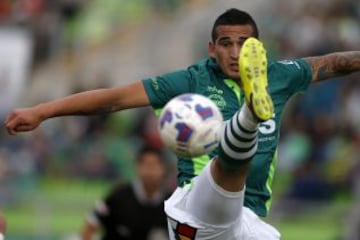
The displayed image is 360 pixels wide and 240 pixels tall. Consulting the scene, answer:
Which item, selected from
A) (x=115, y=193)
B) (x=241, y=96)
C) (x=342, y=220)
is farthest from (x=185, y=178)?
(x=342, y=220)

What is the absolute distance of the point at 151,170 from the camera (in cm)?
1209

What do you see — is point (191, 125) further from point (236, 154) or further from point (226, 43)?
point (226, 43)

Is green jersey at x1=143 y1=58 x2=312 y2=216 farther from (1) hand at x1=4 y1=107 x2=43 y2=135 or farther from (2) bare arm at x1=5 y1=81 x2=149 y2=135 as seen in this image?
(1) hand at x1=4 y1=107 x2=43 y2=135

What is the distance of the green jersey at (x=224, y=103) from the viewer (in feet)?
28.7

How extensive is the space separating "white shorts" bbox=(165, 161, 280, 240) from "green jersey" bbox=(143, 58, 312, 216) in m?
0.16

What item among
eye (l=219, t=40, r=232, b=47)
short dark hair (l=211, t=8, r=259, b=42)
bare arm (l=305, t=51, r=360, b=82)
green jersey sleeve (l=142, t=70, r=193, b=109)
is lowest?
bare arm (l=305, t=51, r=360, b=82)

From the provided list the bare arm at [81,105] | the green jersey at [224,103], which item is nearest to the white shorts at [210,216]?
the green jersey at [224,103]

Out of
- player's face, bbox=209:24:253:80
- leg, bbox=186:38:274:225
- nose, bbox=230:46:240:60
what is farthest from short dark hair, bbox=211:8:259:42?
leg, bbox=186:38:274:225

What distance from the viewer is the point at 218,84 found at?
8.84 metres

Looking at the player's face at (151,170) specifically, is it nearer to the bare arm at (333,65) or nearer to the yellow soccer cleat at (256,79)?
the bare arm at (333,65)

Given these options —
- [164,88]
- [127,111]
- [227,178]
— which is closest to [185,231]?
[227,178]

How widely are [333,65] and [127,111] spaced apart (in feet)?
36.0

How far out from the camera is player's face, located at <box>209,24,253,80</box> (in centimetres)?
872

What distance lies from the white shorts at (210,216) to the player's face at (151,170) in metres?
3.32
